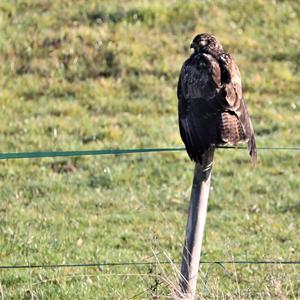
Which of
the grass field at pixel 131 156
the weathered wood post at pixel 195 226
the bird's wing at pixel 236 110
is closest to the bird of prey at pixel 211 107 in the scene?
the bird's wing at pixel 236 110

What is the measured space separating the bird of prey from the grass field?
2.62ft

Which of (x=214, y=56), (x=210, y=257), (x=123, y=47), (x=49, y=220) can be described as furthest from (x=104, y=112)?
(x=214, y=56)

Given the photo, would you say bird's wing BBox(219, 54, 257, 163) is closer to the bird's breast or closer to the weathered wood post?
the bird's breast

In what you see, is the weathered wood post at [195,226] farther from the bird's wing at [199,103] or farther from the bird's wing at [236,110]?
the bird's wing at [236,110]

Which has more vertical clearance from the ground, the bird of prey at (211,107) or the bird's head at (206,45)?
the bird's head at (206,45)

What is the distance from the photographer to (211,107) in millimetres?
5461

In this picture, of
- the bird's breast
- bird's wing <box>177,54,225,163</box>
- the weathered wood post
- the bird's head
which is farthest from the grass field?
the bird's head

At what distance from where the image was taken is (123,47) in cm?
1452

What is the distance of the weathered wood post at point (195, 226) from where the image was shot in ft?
16.1

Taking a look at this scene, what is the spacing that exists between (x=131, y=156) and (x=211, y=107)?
610cm

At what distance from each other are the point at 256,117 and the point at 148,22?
3104mm

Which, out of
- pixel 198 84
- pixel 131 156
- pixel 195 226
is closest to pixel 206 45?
pixel 198 84

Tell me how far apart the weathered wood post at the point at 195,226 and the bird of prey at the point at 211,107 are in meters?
0.14

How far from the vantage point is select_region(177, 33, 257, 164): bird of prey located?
17.3 feet
